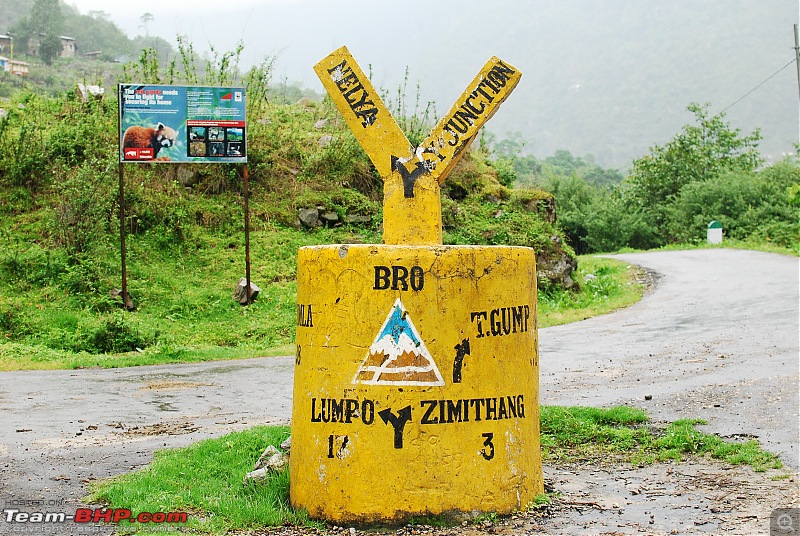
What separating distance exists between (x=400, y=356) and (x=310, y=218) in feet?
48.7

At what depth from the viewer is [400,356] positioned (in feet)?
15.0

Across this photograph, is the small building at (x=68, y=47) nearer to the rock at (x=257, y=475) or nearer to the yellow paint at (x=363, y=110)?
the yellow paint at (x=363, y=110)

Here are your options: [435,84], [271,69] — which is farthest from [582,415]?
[435,84]

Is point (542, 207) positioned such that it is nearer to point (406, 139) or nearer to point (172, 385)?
point (172, 385)

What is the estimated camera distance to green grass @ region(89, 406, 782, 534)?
4855 millimetres

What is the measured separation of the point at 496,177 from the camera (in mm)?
22859

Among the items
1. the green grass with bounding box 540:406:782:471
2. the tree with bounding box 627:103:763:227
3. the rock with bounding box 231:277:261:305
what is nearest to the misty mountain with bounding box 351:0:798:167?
the tree with bounding box 627:103:763:227

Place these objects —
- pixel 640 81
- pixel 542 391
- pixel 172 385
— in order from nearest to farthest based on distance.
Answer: pixel 542 391 → pixel 172 385 → pixel 640 81

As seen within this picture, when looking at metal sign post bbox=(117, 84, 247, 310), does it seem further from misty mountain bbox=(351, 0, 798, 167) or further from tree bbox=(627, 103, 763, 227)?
misty mountain bbox=(351, 0, 798, 167)

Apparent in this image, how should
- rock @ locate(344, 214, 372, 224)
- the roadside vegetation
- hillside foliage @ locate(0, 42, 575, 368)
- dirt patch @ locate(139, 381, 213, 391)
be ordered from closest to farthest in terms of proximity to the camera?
dirt patch @ locate(139, 381, 213, 391)
the roadside vegetation
hillside foliage @ locate(0, 42, 575, 368)
rock @ locate(344, 214, 372, 224)

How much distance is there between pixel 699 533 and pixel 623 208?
124 feet

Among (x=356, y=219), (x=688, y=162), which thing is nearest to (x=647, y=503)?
(x=356, y=219)

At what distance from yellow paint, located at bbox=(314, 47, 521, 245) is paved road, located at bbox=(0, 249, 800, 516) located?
104 inches

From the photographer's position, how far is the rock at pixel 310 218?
19188mm
